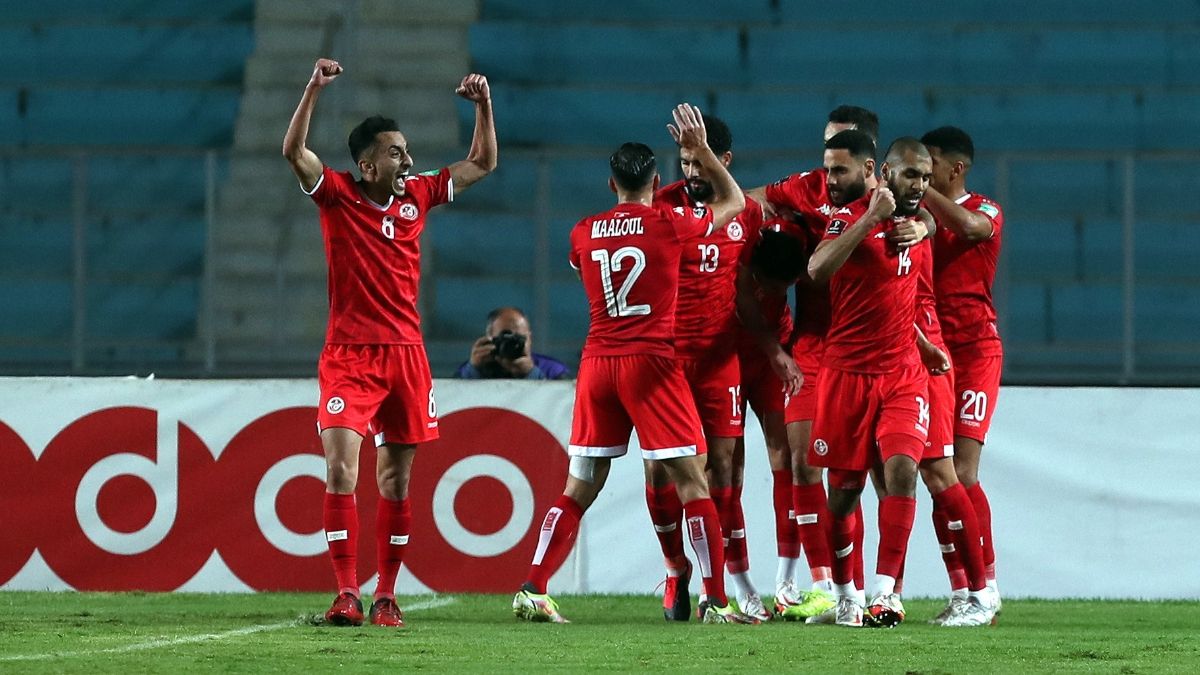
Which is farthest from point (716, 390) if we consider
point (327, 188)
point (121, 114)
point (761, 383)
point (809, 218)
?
point (121, 114)

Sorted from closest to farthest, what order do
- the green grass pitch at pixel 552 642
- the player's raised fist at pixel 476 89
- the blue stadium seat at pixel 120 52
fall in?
the green grass pitch at pixel 552 642, the player's raised fist at pixel 476 89, the blue stadium seat at pixel 120 52

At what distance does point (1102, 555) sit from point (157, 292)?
5.91 m

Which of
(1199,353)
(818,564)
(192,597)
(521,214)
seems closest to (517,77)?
(521,214)

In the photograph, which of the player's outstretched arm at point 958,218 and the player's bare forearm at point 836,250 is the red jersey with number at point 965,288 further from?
the player's bare forearm at point 836,250

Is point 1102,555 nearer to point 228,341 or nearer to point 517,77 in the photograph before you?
point 228,341

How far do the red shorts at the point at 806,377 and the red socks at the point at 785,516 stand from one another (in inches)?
12.2

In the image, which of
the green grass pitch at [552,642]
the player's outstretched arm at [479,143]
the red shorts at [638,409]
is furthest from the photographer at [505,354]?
the red shorts at [638,409]

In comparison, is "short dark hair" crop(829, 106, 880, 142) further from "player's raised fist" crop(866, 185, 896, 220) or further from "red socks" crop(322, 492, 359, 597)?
"red socks" crop(322, 492, 359, 597)

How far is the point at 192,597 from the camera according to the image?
842 cm

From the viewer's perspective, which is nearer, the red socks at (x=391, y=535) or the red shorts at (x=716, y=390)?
the red socks at (x=391, y=535)

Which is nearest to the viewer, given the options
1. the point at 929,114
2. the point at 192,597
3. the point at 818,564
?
the point at 818,564

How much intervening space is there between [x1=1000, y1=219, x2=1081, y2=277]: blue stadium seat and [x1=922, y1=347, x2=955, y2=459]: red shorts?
16.3ft

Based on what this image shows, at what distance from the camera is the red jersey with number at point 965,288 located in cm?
729

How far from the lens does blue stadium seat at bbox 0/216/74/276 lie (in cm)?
1127
